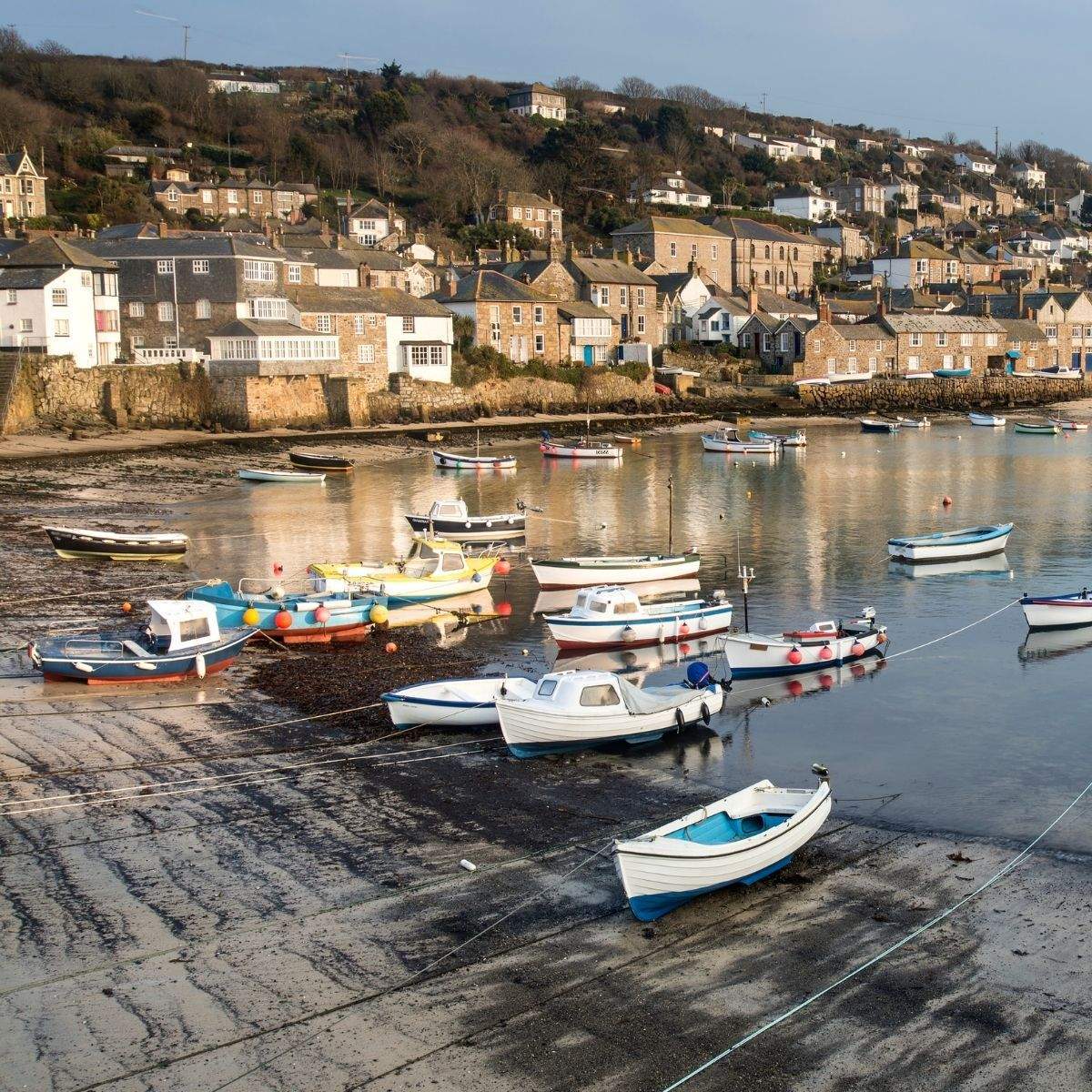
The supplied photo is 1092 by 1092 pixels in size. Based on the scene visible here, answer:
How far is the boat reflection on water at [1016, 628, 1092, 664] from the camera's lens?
24625 mm

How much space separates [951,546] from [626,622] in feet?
41.5

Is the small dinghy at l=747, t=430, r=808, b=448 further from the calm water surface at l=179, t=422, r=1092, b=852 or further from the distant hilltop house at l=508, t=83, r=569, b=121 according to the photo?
the distant hilltop house at l=508, t=83, r=569, b=121

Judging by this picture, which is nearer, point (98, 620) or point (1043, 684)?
point (1043, 684)

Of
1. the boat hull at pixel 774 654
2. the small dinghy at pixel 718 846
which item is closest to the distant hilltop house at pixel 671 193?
the boat hull at pixel 774 654

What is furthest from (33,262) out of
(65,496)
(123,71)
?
(123,71)

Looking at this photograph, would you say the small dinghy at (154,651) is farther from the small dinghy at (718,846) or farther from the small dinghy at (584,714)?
the small dinghy at (718,846)

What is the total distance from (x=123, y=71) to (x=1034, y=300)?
91980 millimetres

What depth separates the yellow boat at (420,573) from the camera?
27.9m

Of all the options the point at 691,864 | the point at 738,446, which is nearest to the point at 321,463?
the point at 738,446

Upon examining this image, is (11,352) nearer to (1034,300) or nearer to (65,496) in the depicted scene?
(65,496)

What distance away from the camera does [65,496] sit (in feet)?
140

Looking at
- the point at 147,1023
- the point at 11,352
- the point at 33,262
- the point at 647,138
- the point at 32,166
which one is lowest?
the point at 147,1023

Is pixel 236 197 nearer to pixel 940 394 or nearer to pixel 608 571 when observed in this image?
pixel 940 394

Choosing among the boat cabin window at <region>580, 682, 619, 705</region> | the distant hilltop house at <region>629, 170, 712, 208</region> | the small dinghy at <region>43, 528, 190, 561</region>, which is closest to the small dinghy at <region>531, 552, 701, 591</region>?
the small dinghy at <region>43, 528, 190, 561</region>
